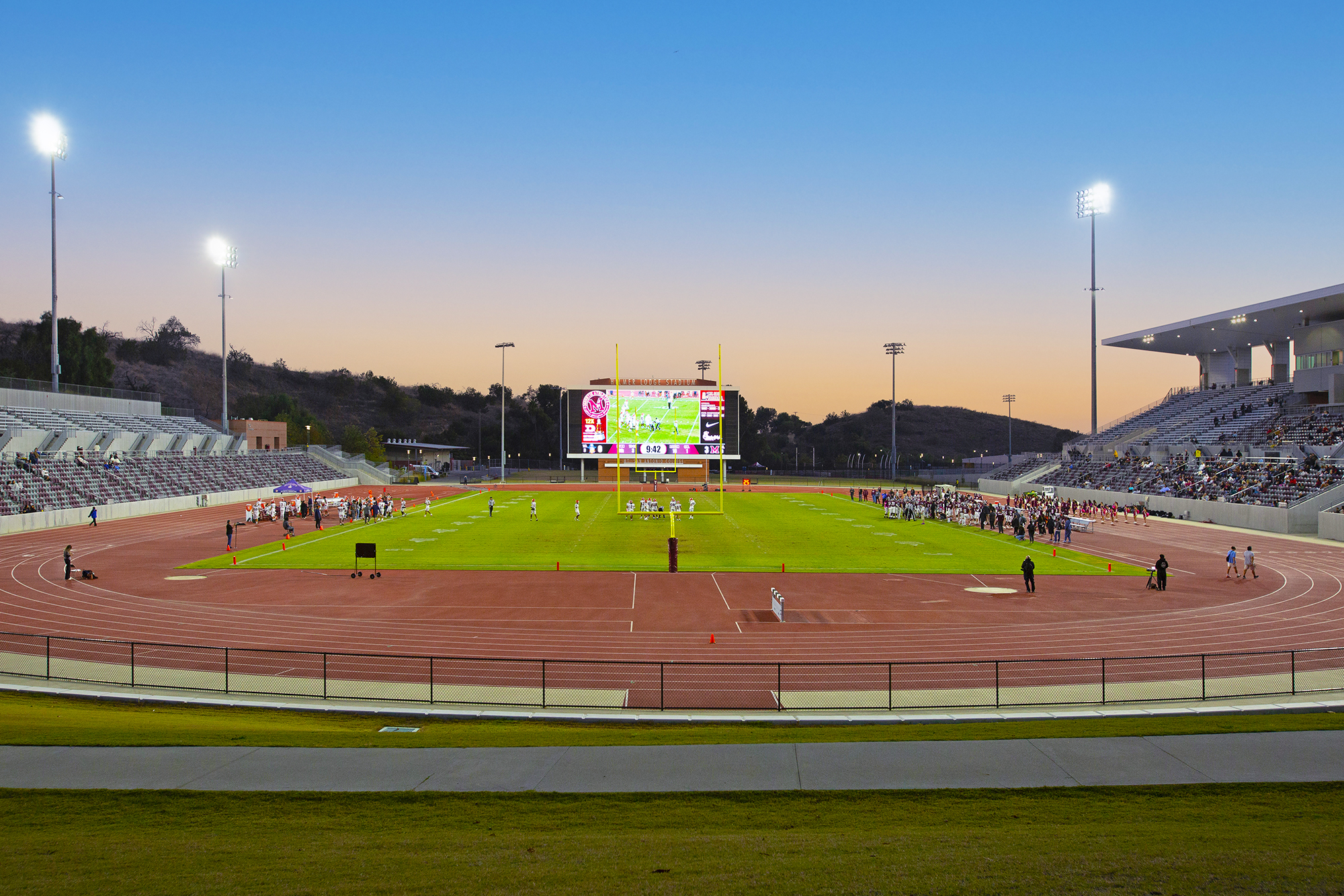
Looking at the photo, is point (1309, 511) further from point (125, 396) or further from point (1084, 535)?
point (125, 396)

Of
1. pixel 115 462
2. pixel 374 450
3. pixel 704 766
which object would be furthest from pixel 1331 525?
pixel 374 450

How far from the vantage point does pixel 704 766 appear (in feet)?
30.7

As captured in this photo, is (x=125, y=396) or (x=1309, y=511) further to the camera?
(x=125, y=396)

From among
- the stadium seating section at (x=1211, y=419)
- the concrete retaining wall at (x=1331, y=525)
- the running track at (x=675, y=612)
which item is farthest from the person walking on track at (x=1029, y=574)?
the stadium seating section at (x=1211, y=419)

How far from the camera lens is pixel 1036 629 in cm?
1961

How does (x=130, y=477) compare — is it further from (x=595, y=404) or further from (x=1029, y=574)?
(x=1029, y=574)

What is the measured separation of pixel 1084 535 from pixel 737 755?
125ft

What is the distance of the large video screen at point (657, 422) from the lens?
81.0 metres

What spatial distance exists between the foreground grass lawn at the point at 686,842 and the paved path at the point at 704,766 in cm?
35

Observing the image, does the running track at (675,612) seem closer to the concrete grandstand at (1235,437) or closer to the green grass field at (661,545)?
the green grass field at (661,545)

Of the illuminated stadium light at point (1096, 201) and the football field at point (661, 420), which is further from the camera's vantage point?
the football field at point (661, 420)

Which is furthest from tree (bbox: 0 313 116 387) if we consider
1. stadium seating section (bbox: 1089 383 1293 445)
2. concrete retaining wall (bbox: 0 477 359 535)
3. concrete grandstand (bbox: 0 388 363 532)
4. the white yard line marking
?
stadium seating section (bbox: 1089 383 1293 445)

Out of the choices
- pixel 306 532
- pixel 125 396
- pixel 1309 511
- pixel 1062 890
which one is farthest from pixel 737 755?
pixel 125 396

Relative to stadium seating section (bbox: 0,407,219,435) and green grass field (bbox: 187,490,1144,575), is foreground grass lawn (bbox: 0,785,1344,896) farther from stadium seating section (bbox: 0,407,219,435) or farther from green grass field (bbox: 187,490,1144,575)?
stadium seating section (bbox: 0,407,219,435)
